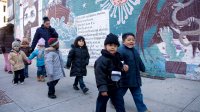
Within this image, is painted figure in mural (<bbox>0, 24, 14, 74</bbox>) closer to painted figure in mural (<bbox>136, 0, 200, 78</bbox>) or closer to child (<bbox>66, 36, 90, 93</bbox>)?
child (<bbox>66, 36, 90, 93</bbox>)

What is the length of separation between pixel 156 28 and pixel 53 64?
307cm

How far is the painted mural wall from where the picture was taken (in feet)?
17.3

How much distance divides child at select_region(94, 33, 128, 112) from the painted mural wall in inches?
114

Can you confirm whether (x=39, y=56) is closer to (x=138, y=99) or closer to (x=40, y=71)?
A: (x=40, y=71)

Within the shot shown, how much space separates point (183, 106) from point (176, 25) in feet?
8.12

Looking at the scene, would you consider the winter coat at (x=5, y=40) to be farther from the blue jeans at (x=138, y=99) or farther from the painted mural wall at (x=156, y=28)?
the blue jeans at (x=138, y=99)

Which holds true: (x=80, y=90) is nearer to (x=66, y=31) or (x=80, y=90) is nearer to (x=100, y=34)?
(x=100, y=34)

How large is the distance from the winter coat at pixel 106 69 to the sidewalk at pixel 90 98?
963mm

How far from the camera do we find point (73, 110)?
385 cm

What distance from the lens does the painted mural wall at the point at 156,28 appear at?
528 centimetres

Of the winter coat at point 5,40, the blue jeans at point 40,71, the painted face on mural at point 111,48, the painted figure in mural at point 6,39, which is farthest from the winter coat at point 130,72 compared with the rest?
the winter coat at point 5,40

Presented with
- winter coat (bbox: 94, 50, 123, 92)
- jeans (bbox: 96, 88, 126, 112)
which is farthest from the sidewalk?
winter coat (bbox: 94, 50, 123, 92)

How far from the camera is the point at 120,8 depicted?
22.8 feet

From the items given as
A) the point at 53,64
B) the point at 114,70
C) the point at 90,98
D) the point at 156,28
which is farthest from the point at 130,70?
the point at 156,28
